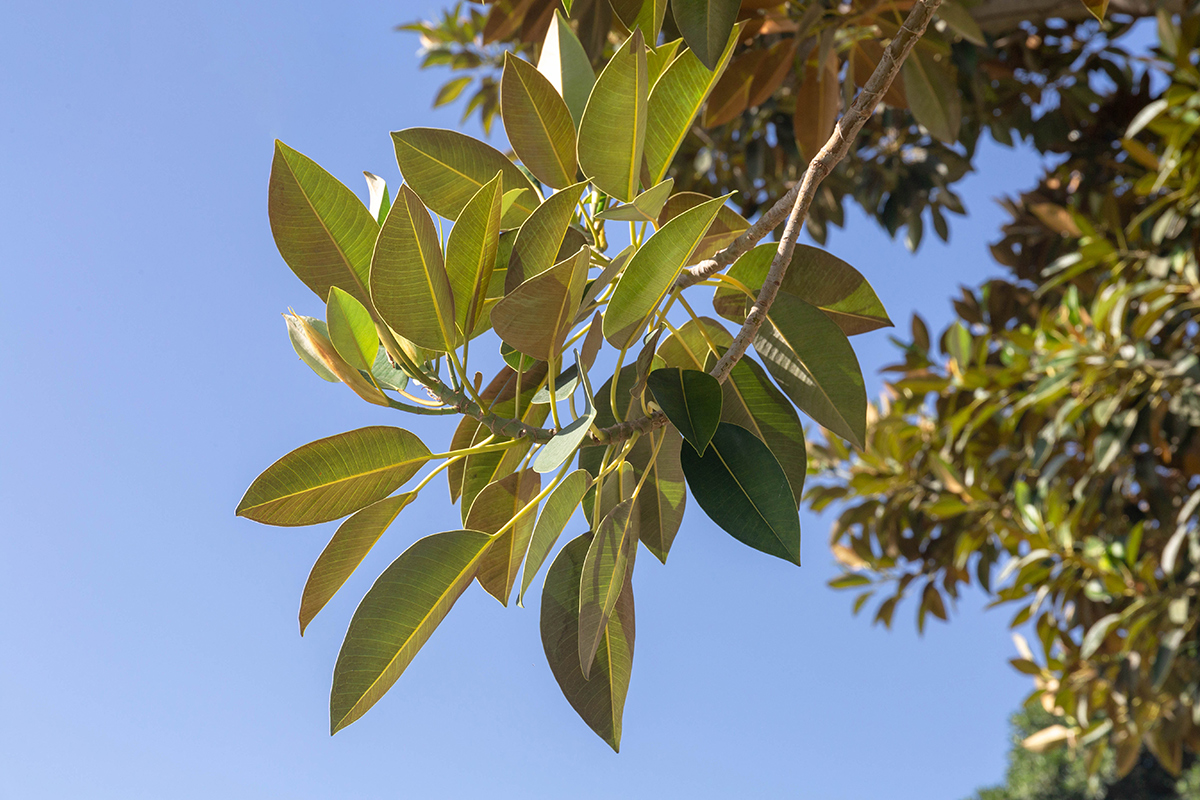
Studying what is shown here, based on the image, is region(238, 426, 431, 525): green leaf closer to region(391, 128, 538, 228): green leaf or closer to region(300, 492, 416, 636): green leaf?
region(300, 492, 416, 636): green leaf

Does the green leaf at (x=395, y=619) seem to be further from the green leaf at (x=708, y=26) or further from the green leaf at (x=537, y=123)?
the green leaf at (x=708, y=26)

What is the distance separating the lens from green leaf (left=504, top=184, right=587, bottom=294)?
52 centimetres

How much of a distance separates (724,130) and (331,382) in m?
2.12

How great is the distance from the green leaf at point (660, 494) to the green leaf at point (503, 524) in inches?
3.6

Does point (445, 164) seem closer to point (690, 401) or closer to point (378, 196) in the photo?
point (378, 196)

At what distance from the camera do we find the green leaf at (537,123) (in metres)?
0.61

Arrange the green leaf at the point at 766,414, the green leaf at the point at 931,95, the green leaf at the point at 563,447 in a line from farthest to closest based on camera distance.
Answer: the green leaf at the point at 931,95 → the green leaf at the point at 766,414 → the green leaf at the point at 563,447

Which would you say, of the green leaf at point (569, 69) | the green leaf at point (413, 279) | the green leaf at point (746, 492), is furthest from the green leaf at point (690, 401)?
the green leaf at point (569, 69)

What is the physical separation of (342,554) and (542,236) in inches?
10.4

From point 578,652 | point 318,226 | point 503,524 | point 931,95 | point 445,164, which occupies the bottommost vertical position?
point 578,652

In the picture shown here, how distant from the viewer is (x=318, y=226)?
54 cm

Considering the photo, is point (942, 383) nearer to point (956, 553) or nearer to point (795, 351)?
point (956, 553)

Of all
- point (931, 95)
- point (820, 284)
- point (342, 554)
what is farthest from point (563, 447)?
point (931, 95)

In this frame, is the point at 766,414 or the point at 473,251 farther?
the point at 766,414
